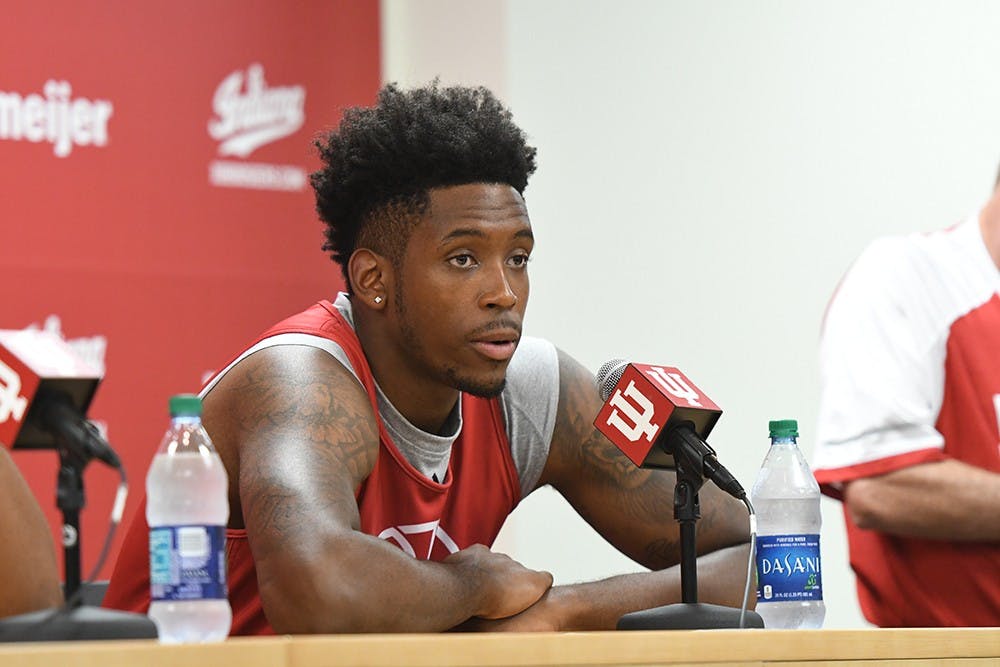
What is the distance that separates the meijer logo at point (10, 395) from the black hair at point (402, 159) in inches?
33.9

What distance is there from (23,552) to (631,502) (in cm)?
98

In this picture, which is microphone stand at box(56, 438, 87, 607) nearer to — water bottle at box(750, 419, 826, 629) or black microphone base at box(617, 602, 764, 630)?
black microphone base at box(617, 602, 764, 630)

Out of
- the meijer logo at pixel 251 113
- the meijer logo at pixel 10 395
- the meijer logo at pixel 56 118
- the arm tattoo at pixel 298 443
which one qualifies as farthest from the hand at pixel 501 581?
the meijer logo at pixel 251 113

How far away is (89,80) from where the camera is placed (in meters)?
3.41

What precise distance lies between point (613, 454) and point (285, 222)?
1779 millimetres

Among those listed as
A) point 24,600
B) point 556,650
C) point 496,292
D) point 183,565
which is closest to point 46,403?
point 183,565

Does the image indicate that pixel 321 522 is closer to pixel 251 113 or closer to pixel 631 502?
pixel 631 502

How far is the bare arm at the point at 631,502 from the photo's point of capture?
2.04 meters

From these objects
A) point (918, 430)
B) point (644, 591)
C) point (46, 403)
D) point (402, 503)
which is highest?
point (46, 403)

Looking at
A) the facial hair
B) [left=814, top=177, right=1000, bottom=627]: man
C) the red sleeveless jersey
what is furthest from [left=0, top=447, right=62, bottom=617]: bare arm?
[left=814, top=177, right=1000, bottom=627]: man

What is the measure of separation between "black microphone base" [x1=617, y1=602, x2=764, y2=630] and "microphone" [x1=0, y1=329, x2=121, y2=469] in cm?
61

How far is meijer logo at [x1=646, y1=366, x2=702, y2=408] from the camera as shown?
1.58 m

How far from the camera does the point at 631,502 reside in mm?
2170

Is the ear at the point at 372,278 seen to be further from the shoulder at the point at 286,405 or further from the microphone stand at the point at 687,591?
the microphone stand at the point at 687,591
